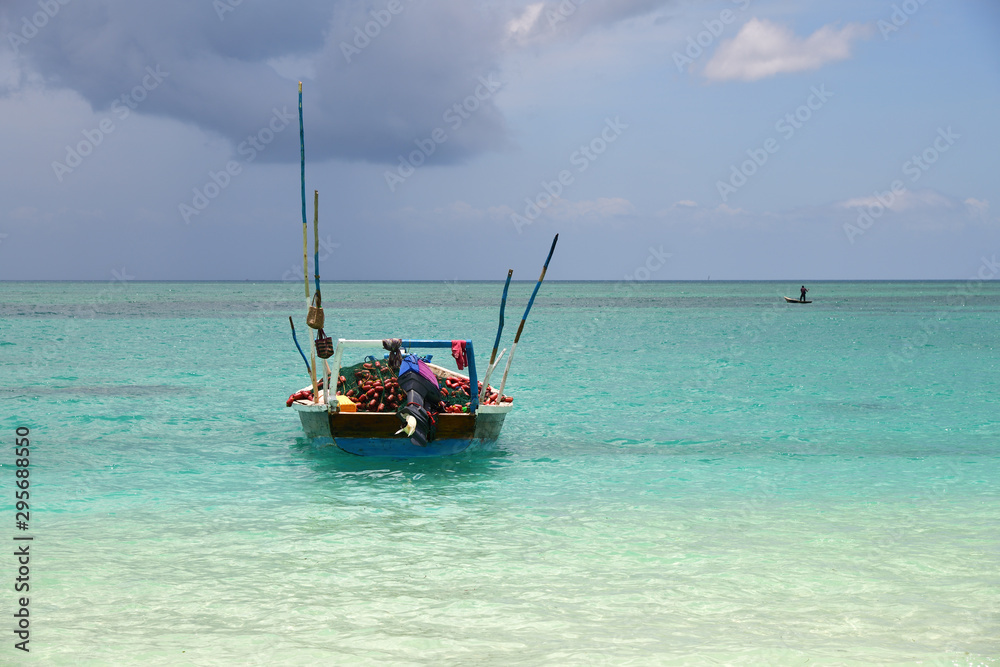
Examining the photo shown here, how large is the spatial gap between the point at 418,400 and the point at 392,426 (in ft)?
1.71

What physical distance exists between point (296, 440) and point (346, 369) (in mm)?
1624

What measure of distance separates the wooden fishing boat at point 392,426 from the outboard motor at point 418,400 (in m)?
0.18

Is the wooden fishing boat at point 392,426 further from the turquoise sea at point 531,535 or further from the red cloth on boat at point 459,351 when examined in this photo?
the turquoise sea at point 531,535

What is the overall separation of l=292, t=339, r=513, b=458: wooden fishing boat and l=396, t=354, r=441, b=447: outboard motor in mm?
180

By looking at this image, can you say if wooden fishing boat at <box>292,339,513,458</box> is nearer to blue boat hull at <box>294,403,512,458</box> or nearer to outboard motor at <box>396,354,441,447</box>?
blue boat hull at <box>294,403,512,458</box>

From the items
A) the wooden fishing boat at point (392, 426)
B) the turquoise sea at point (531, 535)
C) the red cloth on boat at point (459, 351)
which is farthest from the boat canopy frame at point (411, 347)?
the turquoise sea at point (531, 535)

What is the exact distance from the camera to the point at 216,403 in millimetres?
21516

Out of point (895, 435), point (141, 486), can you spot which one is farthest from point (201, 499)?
point (895, 435)

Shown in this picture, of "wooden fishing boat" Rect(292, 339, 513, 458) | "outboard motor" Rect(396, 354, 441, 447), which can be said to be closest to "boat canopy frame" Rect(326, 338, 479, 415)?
"wooden fishing boat" Rect(292, 339, 513, 458)

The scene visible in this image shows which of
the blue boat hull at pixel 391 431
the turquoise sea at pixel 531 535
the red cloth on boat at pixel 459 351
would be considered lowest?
the turquoise sea at pixel 531 535

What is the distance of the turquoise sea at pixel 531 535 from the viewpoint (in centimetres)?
685

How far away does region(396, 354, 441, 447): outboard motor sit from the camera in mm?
12352

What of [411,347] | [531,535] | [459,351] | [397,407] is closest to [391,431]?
[397,407]

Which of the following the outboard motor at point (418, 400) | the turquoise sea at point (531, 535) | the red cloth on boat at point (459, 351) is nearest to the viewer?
the turquoise sea at point (531, 535)
